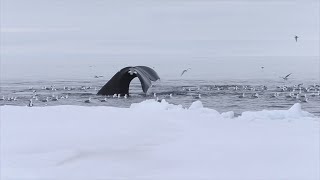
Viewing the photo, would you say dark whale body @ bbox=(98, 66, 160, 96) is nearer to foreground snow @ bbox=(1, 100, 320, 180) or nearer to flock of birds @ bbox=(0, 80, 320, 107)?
flock of birds @ bbox=(0, 80, 320, 107)

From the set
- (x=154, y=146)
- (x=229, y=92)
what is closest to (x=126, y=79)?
(x=229, y=92)

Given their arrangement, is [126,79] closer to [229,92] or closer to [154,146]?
[229,92]

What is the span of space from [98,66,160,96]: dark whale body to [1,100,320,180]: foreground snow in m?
10.5

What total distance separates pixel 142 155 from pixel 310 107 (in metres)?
13.7

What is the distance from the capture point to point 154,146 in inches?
Answer: 340

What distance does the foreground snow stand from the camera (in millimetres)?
7164

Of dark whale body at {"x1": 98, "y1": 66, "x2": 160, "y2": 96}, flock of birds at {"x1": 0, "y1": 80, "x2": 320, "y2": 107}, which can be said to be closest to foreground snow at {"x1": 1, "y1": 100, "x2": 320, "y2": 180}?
flock of birds at {"x1": 0, "y1": 80, "x2": 320, "y2": 107}

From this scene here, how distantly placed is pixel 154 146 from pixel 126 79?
15342 millimetres

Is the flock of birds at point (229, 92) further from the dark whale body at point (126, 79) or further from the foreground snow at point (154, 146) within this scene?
the foreground snow at point (154, 146)

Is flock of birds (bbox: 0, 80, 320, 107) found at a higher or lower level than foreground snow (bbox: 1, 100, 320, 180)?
higher

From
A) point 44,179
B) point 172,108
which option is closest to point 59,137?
point 44,179

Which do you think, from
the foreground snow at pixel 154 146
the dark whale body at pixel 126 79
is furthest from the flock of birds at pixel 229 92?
the foreground snow at pixel 154 146

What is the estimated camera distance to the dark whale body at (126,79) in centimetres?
2308

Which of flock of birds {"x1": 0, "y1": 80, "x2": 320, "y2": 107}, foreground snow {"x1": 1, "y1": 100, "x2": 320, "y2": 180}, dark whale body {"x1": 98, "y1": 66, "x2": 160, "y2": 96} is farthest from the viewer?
dark whale body {"x1": 98, "y1": 66, "x2": 160, "y2": 96}
